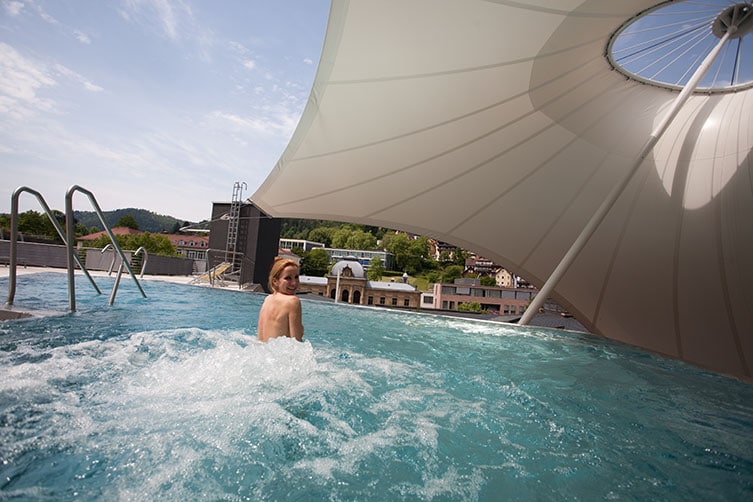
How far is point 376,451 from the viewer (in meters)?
1.98

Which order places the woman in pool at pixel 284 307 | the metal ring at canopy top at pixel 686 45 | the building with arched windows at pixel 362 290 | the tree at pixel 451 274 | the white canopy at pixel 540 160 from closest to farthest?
the woman in pool at pixel 284 307 < the white canopy at pixel 540 160 < the metal ring at canopy top at pixel 686 45 < the building with arched windows at pixel 362 290 < the tree at pixel 451 274

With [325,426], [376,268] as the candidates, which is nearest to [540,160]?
[325,426]

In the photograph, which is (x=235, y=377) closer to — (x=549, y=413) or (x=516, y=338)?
(x=549, y=413)

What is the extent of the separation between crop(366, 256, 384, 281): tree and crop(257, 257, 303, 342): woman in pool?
8336 centimetres

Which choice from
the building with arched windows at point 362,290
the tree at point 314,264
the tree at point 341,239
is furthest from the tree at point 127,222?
the building with arched windows at point 362,290

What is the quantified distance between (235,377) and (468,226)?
7986mm

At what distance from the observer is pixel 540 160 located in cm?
867

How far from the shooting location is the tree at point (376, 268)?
88.6m

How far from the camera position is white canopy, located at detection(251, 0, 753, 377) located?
5836 mm

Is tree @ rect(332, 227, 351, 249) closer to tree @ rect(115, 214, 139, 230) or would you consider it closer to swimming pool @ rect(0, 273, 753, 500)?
tree @ rect(115, 214, 139, 230)

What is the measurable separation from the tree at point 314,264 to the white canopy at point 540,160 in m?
71.0

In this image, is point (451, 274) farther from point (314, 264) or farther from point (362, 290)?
point (362, 290)

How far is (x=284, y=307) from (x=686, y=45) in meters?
9.68

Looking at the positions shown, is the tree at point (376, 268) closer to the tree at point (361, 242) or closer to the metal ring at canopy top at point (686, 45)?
the tree at point (361, 242)
